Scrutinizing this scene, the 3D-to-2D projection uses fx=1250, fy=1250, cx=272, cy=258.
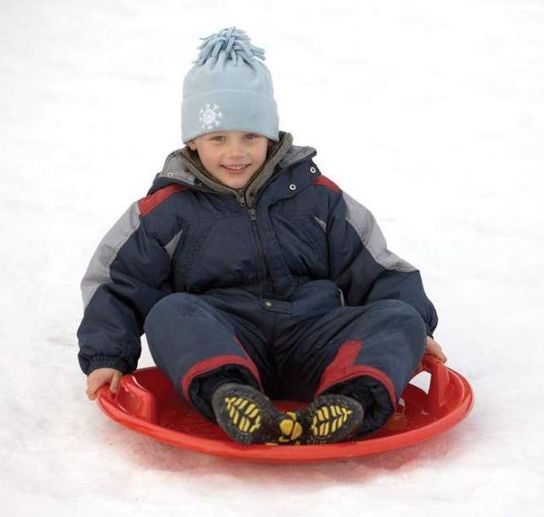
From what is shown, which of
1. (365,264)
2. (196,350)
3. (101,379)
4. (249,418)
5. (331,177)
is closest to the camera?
(249,418)

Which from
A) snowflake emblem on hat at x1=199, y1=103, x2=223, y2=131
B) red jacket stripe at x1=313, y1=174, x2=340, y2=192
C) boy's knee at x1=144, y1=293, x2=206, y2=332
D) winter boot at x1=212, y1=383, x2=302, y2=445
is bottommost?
winter boot at x1=212, y1=383, x2=302, y2=445

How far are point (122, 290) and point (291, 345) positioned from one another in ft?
1.40

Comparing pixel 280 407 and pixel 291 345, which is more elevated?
pixel 291 345

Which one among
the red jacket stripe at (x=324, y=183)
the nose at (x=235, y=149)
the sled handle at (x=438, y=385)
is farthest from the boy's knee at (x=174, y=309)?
the sled handle at (x=438, y=385)

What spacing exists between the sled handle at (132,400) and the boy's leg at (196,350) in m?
0.10

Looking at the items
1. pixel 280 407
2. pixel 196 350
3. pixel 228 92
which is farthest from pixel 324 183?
pixel 196 350

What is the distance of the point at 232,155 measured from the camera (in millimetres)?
3031

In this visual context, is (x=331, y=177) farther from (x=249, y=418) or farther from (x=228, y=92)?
(x=249, y=418)

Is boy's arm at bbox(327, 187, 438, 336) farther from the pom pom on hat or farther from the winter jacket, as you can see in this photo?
the pom pom on hat

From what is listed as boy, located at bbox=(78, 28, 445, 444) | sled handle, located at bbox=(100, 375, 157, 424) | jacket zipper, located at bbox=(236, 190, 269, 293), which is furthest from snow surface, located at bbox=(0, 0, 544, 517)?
jacket zipper, located at bbox=(236, 190, 269, 293)

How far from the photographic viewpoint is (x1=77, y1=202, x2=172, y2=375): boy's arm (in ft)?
9.66

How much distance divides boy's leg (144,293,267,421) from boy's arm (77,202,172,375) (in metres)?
0.15

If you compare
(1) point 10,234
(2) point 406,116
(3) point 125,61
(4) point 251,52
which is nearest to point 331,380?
(4) point 251,52

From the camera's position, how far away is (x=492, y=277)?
4.12 meters
